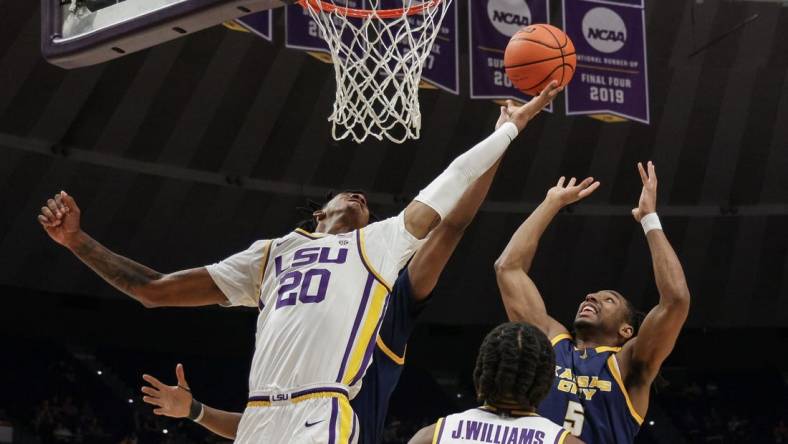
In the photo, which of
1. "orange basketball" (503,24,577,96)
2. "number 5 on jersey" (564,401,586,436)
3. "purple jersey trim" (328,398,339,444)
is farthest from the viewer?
"orange basketball" (503,24,577,96)

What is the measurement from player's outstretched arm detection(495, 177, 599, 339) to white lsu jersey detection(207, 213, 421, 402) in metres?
1.02

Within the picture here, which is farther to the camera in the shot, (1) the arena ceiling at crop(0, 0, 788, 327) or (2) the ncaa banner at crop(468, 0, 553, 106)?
(1) the arena ceiling at crop(0, 0, 788, 327)

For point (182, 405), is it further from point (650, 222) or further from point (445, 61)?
point (445, 61)

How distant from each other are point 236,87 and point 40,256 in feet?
17.3

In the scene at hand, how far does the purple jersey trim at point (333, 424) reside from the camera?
4.14 meters

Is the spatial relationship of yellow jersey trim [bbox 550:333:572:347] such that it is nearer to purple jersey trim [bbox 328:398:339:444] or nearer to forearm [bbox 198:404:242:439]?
purple jersey trim [bbox 328:398:339:444]

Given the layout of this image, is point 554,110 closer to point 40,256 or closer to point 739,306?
point 739,306

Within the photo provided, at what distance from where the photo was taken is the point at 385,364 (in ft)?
15.4

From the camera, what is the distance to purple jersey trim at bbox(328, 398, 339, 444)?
4.14 meters

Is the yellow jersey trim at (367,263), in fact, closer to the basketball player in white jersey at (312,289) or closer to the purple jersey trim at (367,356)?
the basketball player in white jersey at (312,289)

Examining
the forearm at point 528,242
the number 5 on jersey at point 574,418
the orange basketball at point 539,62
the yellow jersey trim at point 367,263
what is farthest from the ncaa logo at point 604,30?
the yellow jersey trim at point 367,263

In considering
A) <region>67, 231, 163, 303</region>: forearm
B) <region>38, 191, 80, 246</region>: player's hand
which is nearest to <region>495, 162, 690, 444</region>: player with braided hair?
<region>67, 231, 163, 303</region>: forearm

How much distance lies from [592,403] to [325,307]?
4.76 ft

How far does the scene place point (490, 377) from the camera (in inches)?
140
